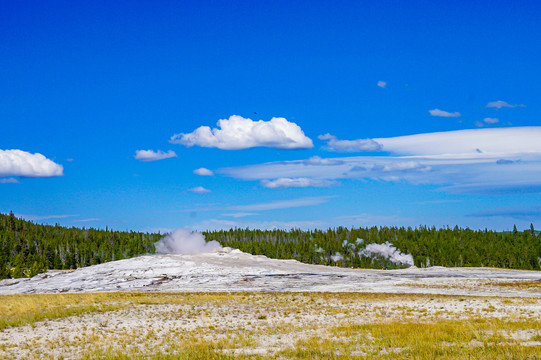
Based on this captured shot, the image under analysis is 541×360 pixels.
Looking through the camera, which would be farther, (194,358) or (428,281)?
(428,281)

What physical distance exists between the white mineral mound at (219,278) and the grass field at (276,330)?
85.2 feet

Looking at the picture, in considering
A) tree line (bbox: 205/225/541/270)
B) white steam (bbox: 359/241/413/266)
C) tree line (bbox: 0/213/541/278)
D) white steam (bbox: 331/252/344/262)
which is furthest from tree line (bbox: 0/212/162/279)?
white steam (bbox: 359/241/413/266)

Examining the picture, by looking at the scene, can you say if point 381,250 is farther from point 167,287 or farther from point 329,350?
point 329,350

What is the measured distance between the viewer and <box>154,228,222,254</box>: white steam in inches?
5148

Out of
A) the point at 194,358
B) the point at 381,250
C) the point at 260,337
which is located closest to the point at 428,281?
the point at 260,337

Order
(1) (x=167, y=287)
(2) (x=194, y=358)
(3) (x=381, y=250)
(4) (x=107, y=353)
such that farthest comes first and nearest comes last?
1. (3) (x=381, y=250)
2. (1) (x=167, y=287)
3. (4) (x=107, y=353)
4. (2) (x=194, y=358)

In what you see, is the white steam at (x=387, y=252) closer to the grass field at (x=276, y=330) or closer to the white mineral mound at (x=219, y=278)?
the white mineral mound at (x=219, y=278)

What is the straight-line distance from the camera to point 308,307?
3806cm

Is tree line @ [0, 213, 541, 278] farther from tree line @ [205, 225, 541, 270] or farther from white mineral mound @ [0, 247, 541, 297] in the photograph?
white mineral mound @ [0, 247, 541, 297]

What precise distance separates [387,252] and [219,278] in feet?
408

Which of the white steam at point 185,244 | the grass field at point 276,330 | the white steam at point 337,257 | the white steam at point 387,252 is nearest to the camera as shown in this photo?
the grass field at point 276,330

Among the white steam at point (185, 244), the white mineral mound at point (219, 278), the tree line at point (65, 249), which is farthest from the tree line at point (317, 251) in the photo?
the white mineral mound at point (219, 278)

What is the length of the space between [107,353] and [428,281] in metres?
59.9

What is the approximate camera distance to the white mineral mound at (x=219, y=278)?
68688 mm
